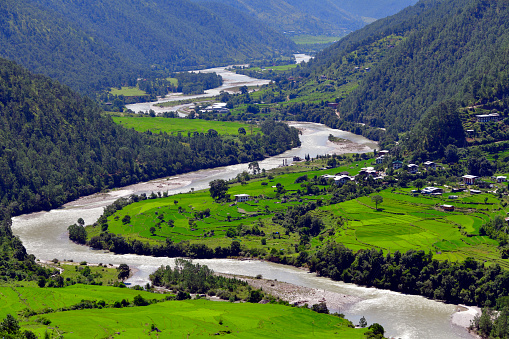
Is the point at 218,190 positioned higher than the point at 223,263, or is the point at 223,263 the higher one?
the point at 218,190

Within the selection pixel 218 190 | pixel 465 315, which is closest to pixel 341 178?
pixel 218 190

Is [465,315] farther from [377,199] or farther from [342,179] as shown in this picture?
[342,179]

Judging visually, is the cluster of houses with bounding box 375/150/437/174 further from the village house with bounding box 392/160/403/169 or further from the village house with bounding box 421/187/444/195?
the village house with bounding box 421/187/444/195

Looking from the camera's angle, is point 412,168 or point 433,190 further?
point 412,168

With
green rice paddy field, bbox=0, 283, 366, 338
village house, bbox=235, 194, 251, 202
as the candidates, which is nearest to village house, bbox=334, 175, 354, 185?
village house, bbox=235, 194, 251, 202

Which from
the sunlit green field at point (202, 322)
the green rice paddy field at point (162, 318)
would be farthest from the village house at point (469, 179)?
the green rice paddy field at point (162, 318)
